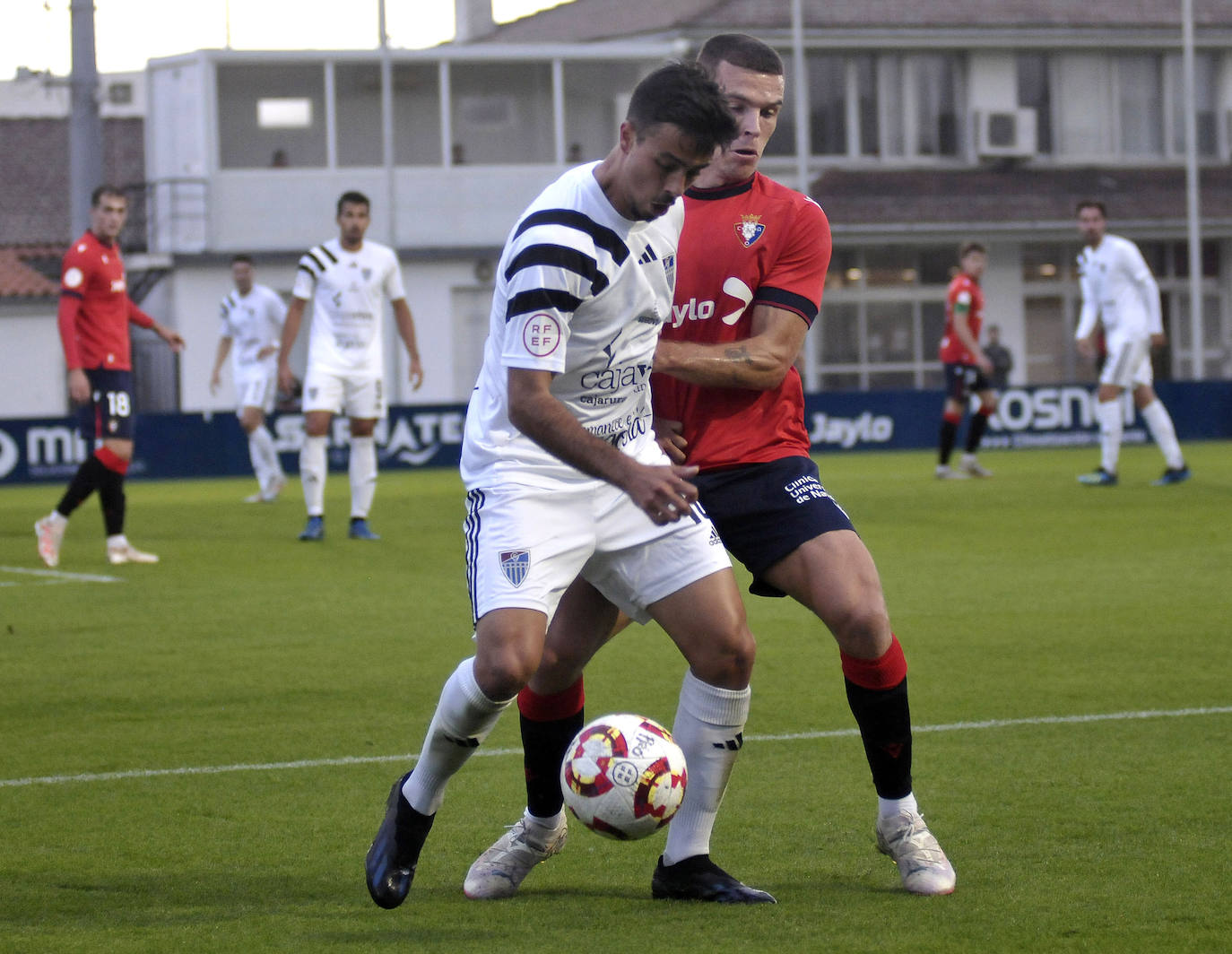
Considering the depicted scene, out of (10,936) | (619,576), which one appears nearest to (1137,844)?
(619,576)

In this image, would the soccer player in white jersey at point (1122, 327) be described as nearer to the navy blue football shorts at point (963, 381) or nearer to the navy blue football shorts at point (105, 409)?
the navy blue football shorts at point (963, 381)

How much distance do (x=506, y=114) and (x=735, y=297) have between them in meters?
33.0

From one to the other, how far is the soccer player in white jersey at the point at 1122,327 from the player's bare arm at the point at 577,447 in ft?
44.6

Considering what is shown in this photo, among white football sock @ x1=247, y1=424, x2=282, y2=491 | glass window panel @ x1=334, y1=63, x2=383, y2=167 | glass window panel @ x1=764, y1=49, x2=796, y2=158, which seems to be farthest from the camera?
glass window panel @ x1=764, y1=49, x2=796, y2=158

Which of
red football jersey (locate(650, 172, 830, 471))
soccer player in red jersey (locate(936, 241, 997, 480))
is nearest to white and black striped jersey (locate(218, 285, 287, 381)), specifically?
soccer player in red jersey (locate(936, 241, 997, 480))

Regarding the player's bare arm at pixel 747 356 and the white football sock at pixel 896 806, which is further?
the player's bare arm at pixel 747 356

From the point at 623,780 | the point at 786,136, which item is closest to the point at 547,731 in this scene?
the point at 623,780

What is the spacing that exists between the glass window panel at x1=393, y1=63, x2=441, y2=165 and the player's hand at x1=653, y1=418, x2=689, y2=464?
107 feet

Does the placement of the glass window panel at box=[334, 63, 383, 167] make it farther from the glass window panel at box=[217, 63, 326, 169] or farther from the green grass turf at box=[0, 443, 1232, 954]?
the green grass turf at box=[0, 443, 1232, 954]

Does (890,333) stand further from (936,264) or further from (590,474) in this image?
(590,474)

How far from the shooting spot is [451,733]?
4.32m

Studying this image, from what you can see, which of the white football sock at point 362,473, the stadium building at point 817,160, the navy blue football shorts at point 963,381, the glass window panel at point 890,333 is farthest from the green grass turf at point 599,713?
the glass window panel at point 890,333

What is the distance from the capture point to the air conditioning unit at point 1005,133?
125ft

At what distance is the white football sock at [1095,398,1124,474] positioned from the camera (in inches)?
685
